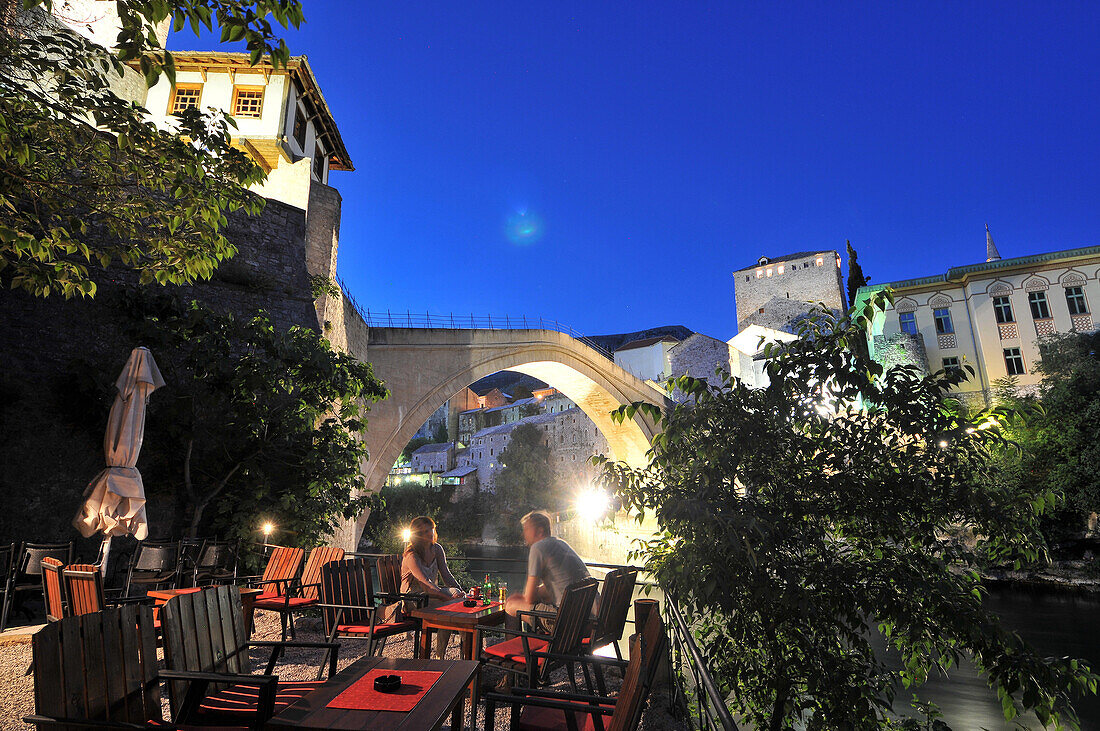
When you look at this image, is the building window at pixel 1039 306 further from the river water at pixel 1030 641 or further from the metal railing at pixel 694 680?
the metal railing at pixel 694 680

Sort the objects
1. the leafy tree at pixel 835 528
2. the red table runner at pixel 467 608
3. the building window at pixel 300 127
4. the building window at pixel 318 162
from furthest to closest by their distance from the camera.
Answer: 1. the building window at pixel 318 162
2. the building window at pixel 300 127
3. the red table runner at pixel 467 608
4. the leafy tree at pixel 835 528

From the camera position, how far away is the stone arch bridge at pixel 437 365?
40.3 feet

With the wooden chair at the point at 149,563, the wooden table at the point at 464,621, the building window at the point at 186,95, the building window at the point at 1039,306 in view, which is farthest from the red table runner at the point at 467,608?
the building window at the point at 1039,306

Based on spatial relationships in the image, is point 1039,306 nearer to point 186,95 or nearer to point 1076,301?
point 1076,301

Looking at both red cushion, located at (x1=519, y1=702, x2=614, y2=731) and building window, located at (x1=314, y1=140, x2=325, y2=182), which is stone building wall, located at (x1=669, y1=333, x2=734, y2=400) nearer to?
building window, located at (x1=314, y1=140, x2=325, y2=182)

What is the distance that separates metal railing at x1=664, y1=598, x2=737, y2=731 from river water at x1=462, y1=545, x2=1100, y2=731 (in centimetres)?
282

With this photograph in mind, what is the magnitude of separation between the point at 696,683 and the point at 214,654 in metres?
1.93

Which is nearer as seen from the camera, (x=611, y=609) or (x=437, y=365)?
(x=611, y=609)

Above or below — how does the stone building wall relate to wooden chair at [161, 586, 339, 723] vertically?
above

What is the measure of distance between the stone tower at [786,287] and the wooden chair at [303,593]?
35.0 metres

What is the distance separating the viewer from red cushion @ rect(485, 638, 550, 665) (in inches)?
117

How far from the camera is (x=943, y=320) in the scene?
73.7 feet

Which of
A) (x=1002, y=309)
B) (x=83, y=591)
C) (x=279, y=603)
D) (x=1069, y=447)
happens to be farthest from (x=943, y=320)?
(x=83, y=591)

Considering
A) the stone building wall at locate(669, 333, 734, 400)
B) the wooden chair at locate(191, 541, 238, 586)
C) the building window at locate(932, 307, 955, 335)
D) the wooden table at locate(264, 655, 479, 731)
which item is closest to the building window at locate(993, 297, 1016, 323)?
the building window at locate(932, 307, 955, 335)
